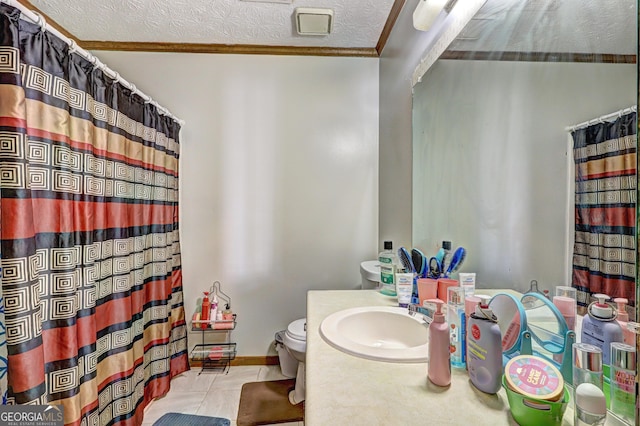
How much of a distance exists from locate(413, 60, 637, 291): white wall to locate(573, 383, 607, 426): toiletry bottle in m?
0.22

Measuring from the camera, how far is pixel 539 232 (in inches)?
29.2

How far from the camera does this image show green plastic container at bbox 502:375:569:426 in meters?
0.54

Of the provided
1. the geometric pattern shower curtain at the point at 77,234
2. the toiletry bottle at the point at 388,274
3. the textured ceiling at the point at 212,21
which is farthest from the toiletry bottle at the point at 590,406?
the textured ceiling at the point at 212,21

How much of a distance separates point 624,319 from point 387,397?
0.45 m

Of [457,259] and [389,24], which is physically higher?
[389,24]

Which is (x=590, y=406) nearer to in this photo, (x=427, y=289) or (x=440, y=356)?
(x=440, y=356)

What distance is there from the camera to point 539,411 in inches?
21.5

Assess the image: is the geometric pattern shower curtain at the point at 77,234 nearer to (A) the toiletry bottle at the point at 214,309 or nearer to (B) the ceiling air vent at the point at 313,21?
Result: (A) the toiletry bottle at the point at 214,309

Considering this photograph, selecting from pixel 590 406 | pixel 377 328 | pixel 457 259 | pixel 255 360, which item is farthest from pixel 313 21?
pixel 255 360

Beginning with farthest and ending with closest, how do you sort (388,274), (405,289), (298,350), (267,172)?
(267,172), (298,350), (388,274), (405,289)

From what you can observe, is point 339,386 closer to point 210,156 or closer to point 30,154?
point 30,154

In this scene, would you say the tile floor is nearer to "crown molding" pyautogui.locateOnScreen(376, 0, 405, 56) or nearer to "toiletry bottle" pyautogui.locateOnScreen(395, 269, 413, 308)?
"toiletry bottle" pyautogui.locateOnScreen(395, 269, 413, 308)

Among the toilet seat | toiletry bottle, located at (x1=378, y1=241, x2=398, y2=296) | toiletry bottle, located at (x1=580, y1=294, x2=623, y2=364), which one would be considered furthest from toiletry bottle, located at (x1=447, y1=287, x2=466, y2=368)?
the toilet seat

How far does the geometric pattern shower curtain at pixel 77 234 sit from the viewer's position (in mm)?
984
